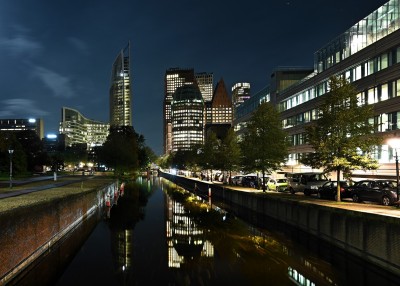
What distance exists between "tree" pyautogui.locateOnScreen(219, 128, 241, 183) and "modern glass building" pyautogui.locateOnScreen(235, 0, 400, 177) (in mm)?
15262

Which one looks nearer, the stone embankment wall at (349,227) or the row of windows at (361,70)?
the stone embankment wall at (349,227)

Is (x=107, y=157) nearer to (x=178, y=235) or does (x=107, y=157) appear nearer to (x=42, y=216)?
(x=178, y=235)

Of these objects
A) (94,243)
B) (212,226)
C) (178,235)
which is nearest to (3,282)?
(94,243)

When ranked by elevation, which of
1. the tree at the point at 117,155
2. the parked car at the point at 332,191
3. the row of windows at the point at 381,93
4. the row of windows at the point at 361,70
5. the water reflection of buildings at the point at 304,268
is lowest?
the water reflection of buildings at the point at 304,268

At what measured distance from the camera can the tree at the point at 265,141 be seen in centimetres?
4991

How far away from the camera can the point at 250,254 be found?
79.8 feet

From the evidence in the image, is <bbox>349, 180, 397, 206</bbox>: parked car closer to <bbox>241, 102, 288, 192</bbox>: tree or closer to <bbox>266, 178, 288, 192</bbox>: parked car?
<bbox>241, 102, 288, 192</bbox>: tree

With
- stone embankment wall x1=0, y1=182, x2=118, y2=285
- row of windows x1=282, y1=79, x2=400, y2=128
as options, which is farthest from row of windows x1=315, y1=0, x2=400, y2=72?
stone embankment wall x1=0, y1=182, x2=118, y2=285

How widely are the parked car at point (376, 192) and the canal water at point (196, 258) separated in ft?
23.1

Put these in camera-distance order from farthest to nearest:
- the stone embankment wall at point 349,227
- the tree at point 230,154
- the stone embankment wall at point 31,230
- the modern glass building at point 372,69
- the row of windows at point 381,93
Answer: the tree at point 230,154, the modern glass building at point 372,69, the row of windows at point 381,93, the stone embankment wall at point 349,227, the stone embankment wall at point 31,230

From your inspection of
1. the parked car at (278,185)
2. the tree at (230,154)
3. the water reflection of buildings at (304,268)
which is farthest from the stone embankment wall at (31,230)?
the tree at (230,154)

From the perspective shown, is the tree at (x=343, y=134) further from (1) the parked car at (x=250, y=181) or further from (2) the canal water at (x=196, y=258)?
(1) the parked car at (x=250, y=181)

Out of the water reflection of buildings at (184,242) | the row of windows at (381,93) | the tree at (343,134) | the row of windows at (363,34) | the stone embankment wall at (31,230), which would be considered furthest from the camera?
the row of windows at (363,34)

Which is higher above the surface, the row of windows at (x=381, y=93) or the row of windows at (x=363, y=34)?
the row of windows at (x=363, y=34)
